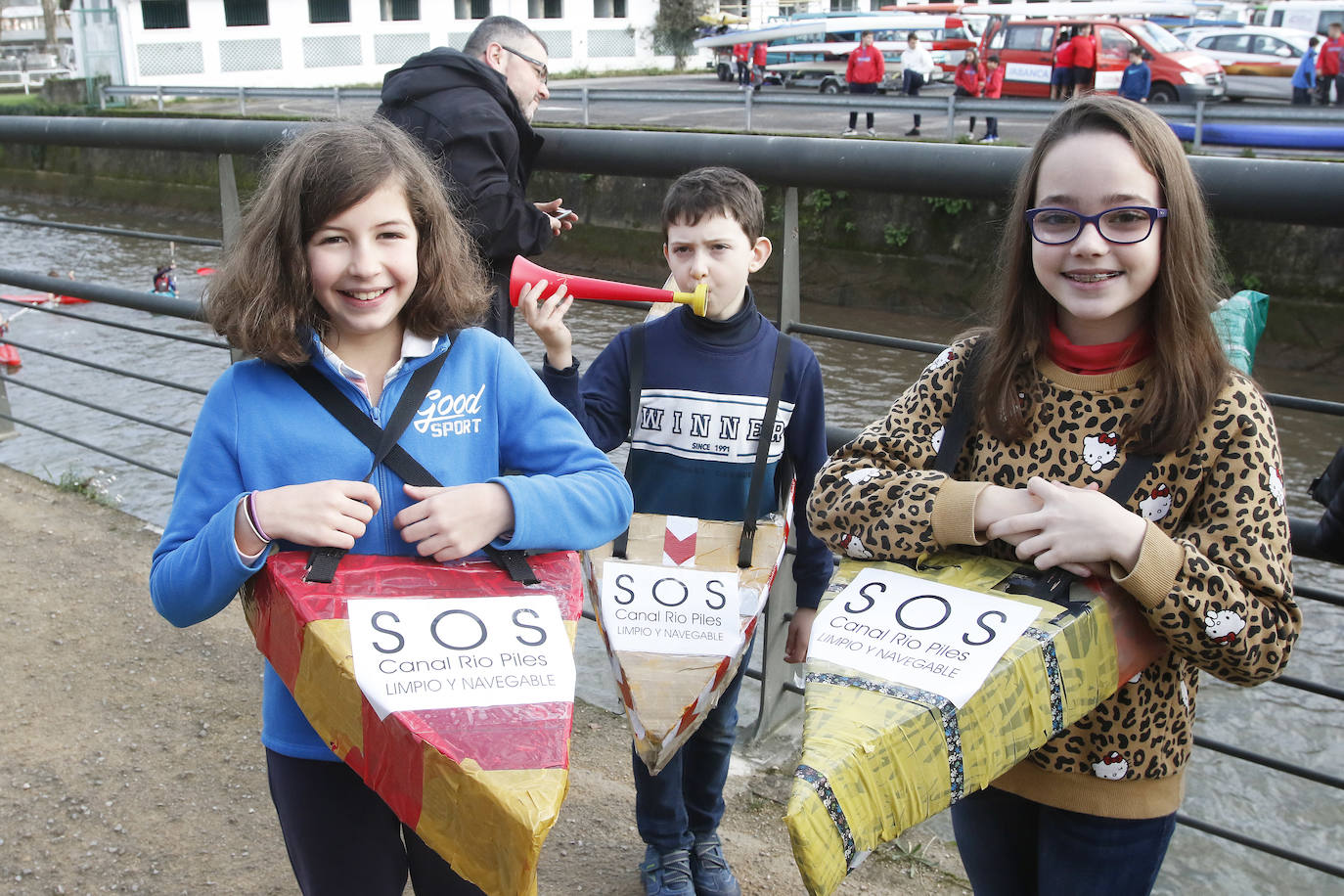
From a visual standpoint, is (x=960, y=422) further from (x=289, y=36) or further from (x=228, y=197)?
(x=289, y=36)

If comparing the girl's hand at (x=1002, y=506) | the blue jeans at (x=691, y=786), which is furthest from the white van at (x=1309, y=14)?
the girl's hand at (x=1002, y=506)

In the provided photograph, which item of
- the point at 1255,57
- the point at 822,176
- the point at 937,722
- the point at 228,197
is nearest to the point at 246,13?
the point at 1255,57

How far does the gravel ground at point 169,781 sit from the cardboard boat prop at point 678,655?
2.18 ft

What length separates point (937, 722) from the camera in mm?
1365

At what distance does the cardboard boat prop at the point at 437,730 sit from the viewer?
130 cm

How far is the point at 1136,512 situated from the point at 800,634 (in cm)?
97

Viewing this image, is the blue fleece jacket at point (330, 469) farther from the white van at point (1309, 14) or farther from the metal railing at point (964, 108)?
the white van at point (1309, 14)

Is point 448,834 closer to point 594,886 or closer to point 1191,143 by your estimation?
point 594,886

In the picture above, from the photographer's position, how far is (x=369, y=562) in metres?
1.66

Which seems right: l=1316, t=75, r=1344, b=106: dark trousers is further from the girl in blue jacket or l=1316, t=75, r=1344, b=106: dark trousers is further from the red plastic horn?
the girl in blue jacket

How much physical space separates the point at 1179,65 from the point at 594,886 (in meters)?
20.2

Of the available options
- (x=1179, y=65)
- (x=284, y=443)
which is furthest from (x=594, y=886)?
(x=1179, y=65)

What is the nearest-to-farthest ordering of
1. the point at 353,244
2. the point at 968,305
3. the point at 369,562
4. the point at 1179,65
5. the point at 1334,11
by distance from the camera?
the point at 369,562 < the point at 353,244 < the point at 968,305 < the point at 1179,65 < the point at 1334,11

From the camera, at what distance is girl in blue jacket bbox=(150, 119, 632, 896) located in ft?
5.50
